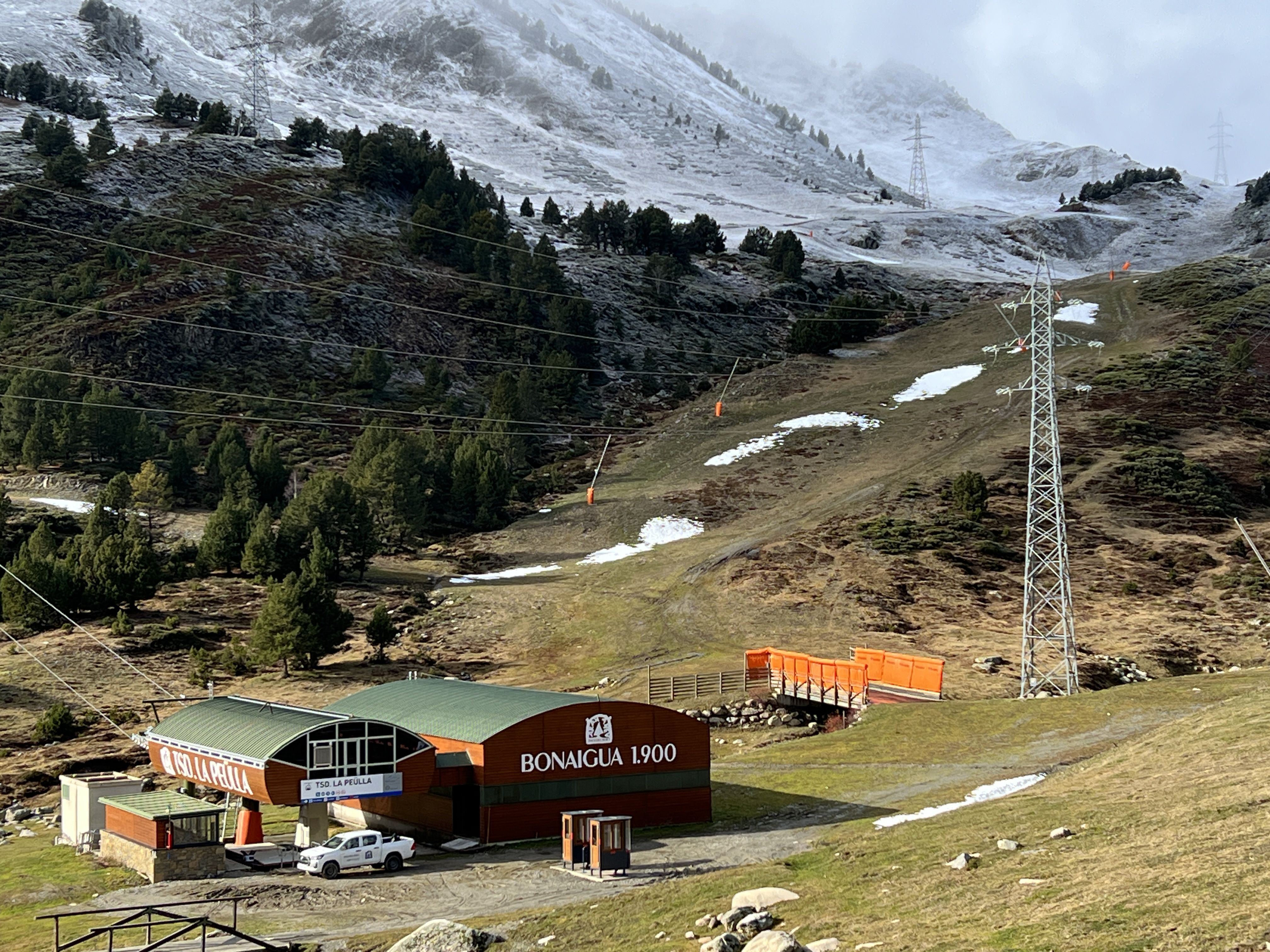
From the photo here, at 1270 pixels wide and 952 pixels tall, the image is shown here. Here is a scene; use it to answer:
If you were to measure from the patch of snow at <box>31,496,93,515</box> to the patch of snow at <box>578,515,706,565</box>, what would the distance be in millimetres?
34642

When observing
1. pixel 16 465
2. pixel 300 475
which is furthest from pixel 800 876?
pixel 16 465

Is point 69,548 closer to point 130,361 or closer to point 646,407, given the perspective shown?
point 130,361

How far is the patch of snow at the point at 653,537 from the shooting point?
3526 inches

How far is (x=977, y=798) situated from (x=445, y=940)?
1913 cm

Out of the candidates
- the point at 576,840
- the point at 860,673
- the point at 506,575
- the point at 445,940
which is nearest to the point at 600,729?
the point at 576,840

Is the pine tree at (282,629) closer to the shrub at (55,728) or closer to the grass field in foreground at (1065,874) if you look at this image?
the shrub at (55,728)

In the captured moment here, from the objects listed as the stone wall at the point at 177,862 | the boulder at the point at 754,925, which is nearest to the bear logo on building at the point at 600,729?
the stone wall at the point at 177,862

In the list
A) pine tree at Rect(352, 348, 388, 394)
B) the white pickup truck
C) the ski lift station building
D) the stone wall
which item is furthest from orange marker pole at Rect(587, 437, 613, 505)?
the stone wall

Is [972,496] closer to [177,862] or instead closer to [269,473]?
[269,473]

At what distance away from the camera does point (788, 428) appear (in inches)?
4606

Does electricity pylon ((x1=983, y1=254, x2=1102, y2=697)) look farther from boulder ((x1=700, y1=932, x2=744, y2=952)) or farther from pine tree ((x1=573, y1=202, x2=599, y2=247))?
pine tree ((x1=573, y1=202, x2=599, y2=247))

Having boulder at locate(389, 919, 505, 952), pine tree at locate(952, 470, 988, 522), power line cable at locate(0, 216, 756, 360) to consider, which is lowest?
boulder at locate(389, 919, 505, 952)

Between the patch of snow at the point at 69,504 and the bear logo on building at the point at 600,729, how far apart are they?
188 ft

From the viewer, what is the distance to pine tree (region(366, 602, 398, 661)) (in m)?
67.8
